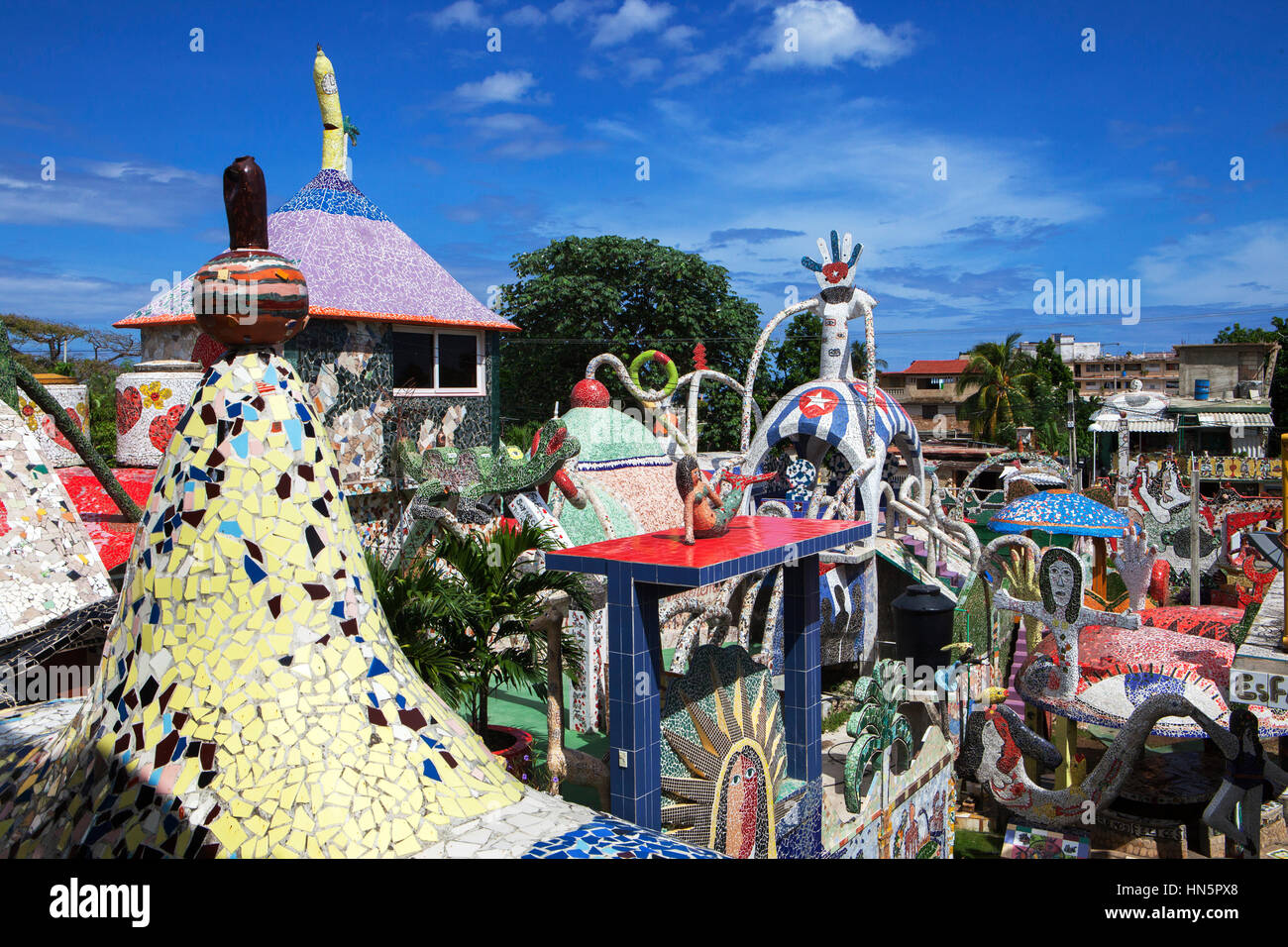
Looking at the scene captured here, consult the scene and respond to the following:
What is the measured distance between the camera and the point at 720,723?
229 inches

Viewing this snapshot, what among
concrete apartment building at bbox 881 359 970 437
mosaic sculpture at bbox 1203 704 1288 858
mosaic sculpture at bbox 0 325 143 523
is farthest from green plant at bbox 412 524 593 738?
concrete apartment building at bbox 881 359 970 437

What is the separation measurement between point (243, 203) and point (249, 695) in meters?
1.22

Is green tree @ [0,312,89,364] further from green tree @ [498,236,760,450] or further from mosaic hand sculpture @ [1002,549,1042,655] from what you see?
mosaic hand sculpture @ [1002,549,1042,655]

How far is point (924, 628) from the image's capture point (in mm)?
9555

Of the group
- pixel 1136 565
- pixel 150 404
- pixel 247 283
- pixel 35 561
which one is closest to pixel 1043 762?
pixel 1136 565

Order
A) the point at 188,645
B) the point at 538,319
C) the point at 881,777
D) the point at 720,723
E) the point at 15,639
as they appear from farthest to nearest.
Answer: the point at 538,319, the point at 881,777, the point at 720,723, the point at 15,639, the point at 188,645

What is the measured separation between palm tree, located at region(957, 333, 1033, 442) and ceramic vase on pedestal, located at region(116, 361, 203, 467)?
3684 cm

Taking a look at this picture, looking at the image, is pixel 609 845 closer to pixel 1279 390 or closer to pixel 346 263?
pixel 346 263

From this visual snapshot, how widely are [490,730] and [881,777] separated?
317cm

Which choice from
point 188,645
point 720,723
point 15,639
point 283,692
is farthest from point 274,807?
point 720,723
